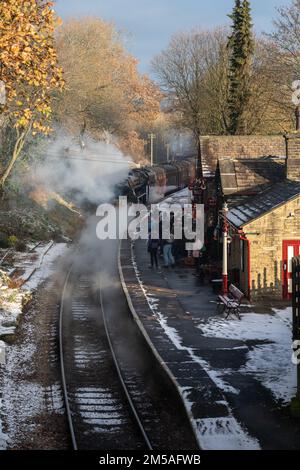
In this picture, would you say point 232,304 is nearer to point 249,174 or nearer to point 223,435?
point 249,174

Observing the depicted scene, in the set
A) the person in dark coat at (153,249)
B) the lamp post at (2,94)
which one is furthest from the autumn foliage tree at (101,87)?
the lamp post at (2,94)

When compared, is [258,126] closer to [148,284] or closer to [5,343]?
[148,284]

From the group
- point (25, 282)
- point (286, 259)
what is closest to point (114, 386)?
point (286, 259)

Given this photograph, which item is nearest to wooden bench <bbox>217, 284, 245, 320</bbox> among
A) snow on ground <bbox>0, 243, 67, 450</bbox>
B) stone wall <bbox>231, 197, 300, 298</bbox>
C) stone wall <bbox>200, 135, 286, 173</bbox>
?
stone wall <bbox>231, 197, 300, 298</bbox>

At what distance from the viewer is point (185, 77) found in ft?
217

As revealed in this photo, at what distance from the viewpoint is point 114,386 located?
586 inches

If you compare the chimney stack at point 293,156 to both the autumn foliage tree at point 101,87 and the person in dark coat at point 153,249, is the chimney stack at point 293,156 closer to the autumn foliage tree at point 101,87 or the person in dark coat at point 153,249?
the person in dark coat at point 153,249

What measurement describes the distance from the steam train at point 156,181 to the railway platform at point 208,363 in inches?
907

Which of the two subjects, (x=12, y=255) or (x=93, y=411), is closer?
(x=93, y=411)

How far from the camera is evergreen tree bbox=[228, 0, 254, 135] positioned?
174 feet

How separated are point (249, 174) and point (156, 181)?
22.4 m

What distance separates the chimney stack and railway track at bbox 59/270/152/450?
8.93 metres
